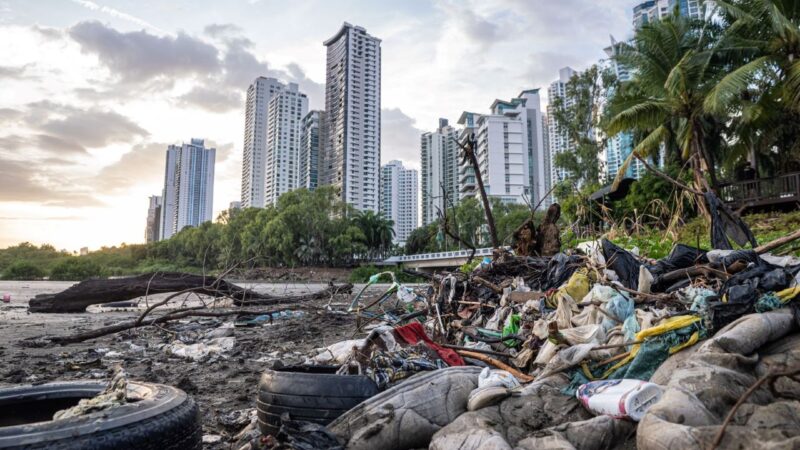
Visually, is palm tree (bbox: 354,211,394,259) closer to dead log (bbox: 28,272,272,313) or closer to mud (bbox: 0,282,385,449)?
dead log (bbox: 28,272,272,313)

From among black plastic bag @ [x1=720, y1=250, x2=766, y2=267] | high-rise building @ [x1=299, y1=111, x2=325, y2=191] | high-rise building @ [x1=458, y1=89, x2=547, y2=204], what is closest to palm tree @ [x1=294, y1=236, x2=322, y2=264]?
high-rise building @ [x1=458, y1=89, x2=547, y2=204]

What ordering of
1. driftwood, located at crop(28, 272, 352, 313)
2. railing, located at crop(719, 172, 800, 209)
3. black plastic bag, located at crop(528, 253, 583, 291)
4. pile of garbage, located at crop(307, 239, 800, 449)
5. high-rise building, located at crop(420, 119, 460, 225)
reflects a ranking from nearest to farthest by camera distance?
pile of garbage, located at crop(307, 239, 800, 449) → black plastic bag, located at crop(528, 253, 583, 291) → driftwood, located at crop(28, 272, 352, 313) → railing, located at crop(719, 172, 800, 209) → high-rise building, located at crop(420, 119, 460, 225)

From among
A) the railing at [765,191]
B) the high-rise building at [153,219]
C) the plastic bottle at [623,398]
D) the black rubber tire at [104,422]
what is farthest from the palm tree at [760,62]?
the high-rise building at [153,219]

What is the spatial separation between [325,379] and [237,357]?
3.70 m

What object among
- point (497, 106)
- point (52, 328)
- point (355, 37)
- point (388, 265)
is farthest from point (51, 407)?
point (497, 106)

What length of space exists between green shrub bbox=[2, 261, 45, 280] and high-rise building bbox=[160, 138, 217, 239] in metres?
56.4

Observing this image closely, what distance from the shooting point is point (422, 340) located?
375 cm

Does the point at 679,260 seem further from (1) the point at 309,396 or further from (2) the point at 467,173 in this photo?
(2) the point at 467,173

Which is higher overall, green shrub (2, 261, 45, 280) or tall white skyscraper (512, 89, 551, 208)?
tall white skyscraper (512, 89, 551, 208)

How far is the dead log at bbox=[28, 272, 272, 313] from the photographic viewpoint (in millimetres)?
10709

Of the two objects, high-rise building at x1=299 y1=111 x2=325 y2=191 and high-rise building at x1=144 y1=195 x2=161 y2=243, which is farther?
high-rise building at x1=144 y1=195 x2=161 y2=243

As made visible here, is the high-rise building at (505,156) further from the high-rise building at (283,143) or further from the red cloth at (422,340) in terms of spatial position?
the red cloth at (422,340)

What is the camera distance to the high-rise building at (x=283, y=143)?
91.7 m

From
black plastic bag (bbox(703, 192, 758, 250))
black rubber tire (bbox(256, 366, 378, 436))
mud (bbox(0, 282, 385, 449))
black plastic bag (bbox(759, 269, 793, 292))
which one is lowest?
mud (bbox(0, 282, 385, 449))
